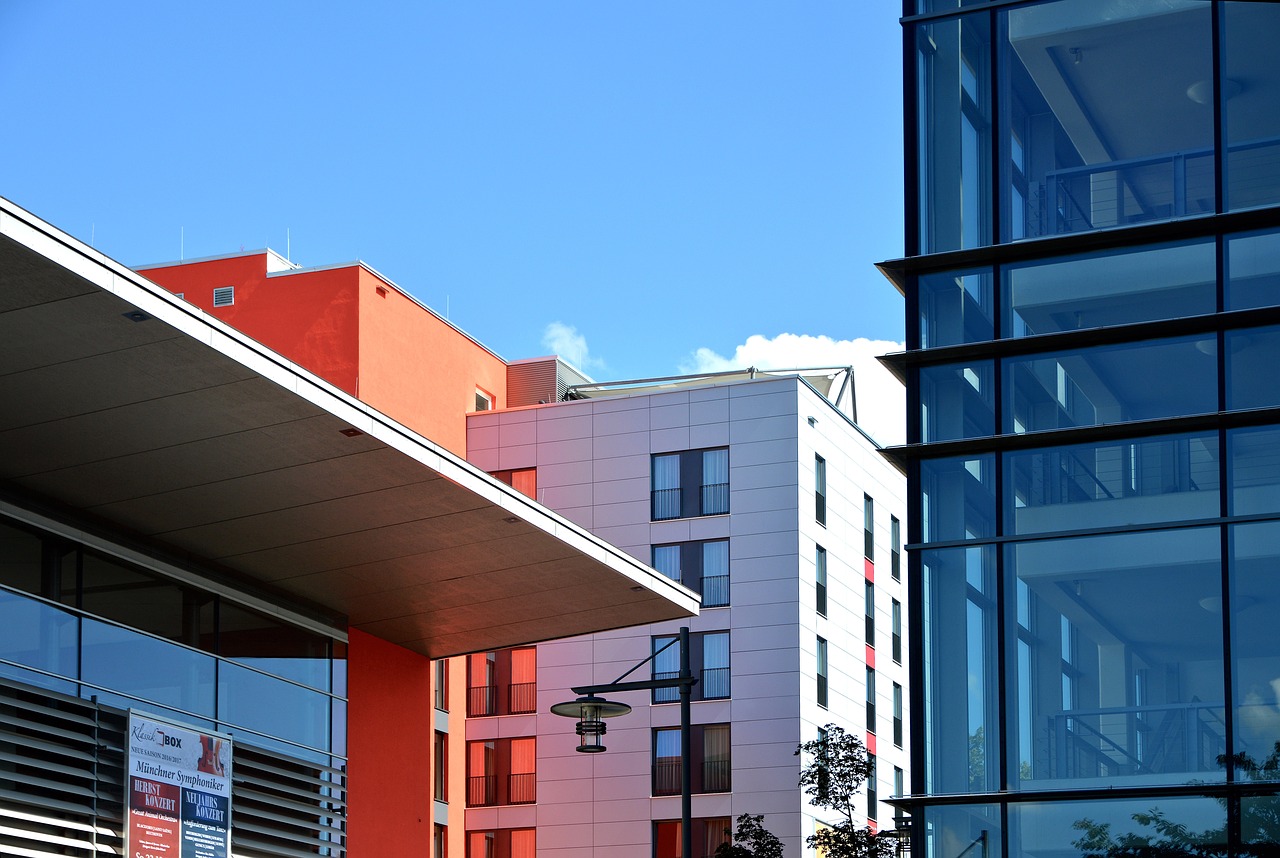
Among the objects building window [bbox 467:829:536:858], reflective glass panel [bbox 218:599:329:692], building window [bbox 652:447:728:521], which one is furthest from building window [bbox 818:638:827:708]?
reflective glass panel [bbox 218:599:329:692]

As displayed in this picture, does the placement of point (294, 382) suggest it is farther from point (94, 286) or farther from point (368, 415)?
point (94, 286)

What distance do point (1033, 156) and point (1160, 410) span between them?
9.78ft

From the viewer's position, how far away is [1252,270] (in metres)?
19.0

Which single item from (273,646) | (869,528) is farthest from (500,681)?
(273,646)

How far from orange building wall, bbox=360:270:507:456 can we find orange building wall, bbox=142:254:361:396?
46 centimetres

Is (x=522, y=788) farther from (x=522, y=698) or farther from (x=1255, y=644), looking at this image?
(x=1255, y=644)

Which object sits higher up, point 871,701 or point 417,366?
point 417,366

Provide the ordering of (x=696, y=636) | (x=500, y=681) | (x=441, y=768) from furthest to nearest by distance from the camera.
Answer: (x=500, y=681) → (x=696, y=636) → (x=441, y=768)

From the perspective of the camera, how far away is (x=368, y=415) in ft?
65.3

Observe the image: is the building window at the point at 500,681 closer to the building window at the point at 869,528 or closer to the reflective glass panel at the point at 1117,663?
the building window at the point at 869,528

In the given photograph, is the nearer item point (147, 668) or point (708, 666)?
point (147, 668)

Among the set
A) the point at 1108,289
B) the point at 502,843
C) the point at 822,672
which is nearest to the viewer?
the point at 1108,289

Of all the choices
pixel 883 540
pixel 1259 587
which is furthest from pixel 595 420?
pixel 1259 587

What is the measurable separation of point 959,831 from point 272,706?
29.9ft
